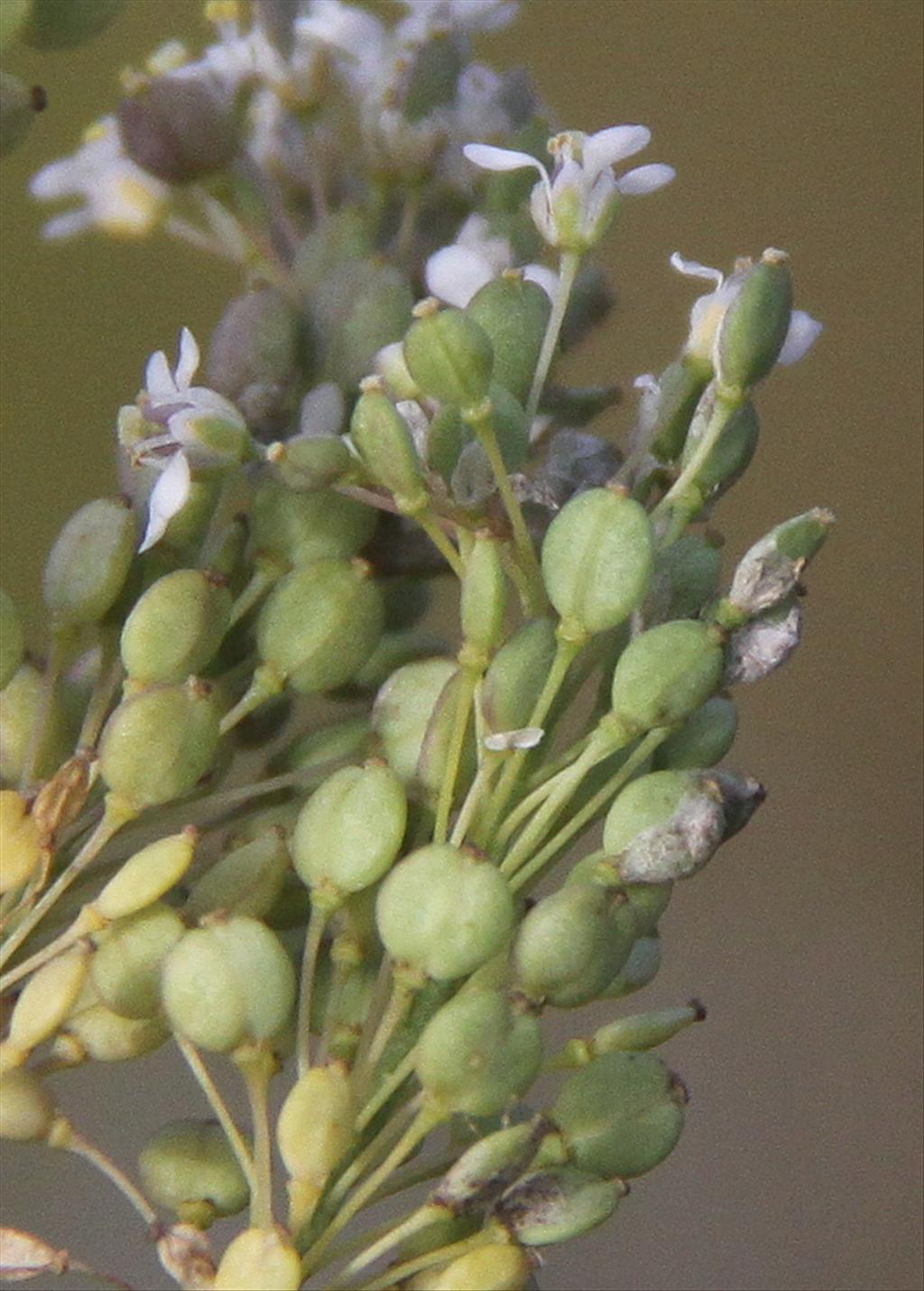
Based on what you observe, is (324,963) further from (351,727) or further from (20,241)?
(20,241)

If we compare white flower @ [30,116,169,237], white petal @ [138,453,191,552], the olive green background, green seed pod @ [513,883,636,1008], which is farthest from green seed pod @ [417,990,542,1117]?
the olive green background

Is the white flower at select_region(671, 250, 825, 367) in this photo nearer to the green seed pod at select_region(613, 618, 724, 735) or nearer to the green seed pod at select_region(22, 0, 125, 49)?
the green seed pod at select_region(613, 618, 724, 735)

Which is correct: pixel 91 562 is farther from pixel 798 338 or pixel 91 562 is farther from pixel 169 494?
pixel 798 338

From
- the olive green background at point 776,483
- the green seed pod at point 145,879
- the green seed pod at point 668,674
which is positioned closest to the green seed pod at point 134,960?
the green seed pod at point 145,879

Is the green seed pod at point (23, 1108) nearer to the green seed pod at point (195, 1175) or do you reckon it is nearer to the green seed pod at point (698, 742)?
the green seed pod at point (195, 1175)

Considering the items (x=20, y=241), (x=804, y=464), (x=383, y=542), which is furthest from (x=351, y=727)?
(x=804, y=464)
